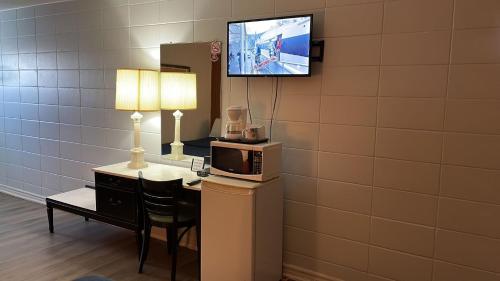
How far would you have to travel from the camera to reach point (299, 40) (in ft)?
8.41

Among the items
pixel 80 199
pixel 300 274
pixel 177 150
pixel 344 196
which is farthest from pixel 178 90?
pixel 300 274

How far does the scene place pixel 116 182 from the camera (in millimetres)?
3154

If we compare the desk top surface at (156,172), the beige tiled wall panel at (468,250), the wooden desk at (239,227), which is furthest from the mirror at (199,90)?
the beige tiled wall panel at (468,250)

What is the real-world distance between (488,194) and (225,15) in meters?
Result: 2.17

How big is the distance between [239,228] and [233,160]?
1.45 feet

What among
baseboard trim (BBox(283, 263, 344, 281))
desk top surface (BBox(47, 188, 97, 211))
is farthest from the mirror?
baseboard trim (BBox(283, 263, 344, 281))

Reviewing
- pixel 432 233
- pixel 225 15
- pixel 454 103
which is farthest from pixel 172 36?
pixel 432 233

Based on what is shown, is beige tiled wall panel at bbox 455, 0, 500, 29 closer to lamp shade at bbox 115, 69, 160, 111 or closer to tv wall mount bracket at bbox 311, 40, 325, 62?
tv wall mount bracket at bbox 311, 40, 325, 62

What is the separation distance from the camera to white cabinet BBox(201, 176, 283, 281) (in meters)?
2.42

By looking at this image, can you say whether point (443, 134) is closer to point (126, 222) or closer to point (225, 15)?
point (225, 15)

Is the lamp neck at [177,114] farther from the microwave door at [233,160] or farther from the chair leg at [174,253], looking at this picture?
the chair leg at [174,253]

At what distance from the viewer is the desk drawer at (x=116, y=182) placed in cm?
307

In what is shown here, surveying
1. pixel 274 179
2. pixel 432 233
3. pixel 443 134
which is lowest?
pixel 432 233

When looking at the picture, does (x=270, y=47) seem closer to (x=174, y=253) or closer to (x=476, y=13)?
(x=476, y=13)
